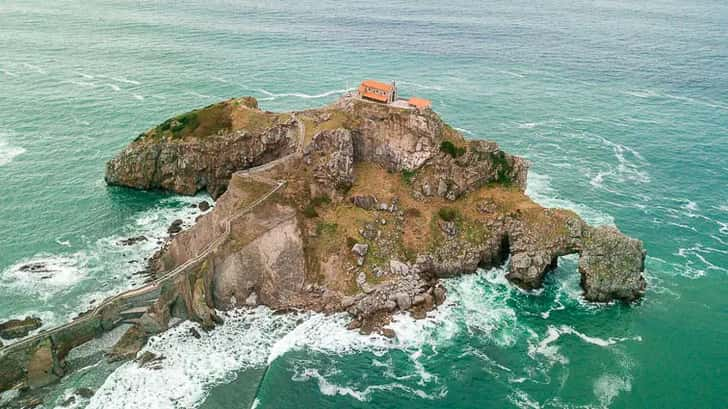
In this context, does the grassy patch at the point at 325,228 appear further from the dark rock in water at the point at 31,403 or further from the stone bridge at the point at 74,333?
the dark rock in water at the point at 31,403

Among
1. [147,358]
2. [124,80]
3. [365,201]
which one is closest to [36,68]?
[124,80]

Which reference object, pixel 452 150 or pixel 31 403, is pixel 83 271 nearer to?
pixel 31 403

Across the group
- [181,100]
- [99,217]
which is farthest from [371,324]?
[181,100]

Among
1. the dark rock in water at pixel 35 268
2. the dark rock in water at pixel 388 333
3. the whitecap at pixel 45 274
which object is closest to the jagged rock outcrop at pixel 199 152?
the whitecap at pixel 45 274

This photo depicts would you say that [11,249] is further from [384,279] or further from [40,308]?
[384,279]

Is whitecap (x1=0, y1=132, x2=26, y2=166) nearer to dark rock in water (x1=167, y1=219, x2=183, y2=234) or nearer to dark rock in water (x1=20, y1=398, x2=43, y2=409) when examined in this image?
dark rock in water (x1=167, y1=219, x2=183, y2=234)

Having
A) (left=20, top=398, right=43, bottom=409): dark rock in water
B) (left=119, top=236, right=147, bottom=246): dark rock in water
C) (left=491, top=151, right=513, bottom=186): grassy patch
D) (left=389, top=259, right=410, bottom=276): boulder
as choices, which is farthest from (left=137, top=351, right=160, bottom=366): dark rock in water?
(left=491, top=151, right=513, bottom=186): grassy patch
